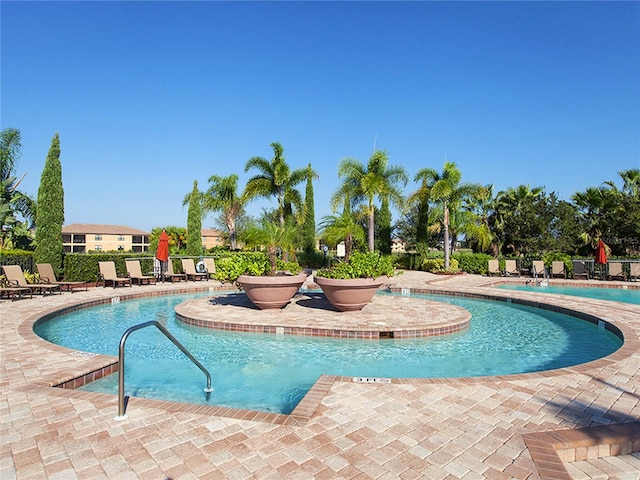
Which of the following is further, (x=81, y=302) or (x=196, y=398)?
(x=81, y=302)

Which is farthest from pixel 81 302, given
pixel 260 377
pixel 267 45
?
pixel 267 45

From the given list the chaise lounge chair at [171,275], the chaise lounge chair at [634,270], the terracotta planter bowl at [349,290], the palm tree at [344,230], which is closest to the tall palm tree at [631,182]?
the chaise lounge chair at [634,270]

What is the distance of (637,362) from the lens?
216 inches

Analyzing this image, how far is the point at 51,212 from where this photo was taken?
1570cm

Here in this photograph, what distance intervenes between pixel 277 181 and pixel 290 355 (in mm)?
17333

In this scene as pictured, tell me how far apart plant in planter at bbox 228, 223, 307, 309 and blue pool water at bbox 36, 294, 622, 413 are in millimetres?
1512

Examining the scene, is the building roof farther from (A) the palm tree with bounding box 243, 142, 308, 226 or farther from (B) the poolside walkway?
(B) the poolside walkway

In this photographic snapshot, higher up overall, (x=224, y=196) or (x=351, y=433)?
(x=224, y=196)

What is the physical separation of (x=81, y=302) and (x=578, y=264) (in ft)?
71.3

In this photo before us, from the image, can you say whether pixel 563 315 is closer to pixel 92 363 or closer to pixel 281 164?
pixel 92 363

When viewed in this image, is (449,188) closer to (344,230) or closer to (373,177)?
(373,177)

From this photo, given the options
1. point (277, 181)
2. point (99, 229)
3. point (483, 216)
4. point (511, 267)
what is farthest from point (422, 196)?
point (99, 229)

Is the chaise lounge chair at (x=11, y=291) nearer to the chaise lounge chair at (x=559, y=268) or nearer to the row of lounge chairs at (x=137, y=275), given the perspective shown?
the row of lounge chairs at (x=137, y=275)

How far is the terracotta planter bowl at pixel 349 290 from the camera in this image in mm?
8695
